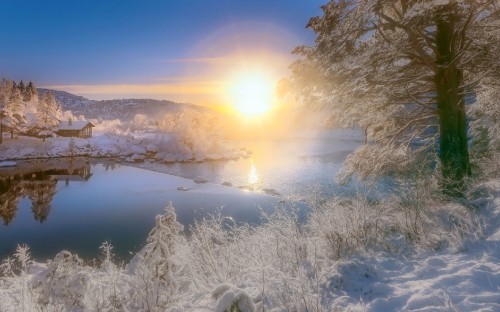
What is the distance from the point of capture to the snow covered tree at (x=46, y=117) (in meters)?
69.2

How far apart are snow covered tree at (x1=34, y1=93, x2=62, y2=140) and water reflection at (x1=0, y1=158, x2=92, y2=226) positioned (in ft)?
57.0

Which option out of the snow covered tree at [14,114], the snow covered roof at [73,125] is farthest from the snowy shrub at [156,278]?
the snow covered roof at [73,125]

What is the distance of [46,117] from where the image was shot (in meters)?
70.4

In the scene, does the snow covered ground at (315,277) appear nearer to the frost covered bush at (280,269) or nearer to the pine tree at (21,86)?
the frost covered bush at (280,269)

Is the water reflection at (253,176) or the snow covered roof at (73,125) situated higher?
the snow covered roof at (73,125)

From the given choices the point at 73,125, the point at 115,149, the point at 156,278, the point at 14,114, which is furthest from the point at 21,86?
Answer: the point at 156,278

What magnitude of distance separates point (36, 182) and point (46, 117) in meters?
38.4

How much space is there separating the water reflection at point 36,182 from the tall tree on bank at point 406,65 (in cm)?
2412

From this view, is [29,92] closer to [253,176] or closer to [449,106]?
[253,176]

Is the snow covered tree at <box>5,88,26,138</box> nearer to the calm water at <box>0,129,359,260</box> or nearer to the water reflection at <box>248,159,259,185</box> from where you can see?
the calm water at <box>0,129,359,260</box>

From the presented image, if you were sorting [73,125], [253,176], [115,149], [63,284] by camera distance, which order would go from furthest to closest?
[73,125] → [115,149] → [253,176] → [63,284]

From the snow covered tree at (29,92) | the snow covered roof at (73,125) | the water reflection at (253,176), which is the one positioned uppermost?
the snow covered tree at (29,92)

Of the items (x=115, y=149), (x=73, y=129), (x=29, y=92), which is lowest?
(x=115, y=149)

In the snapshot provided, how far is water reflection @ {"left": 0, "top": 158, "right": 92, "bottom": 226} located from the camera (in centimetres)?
2705
